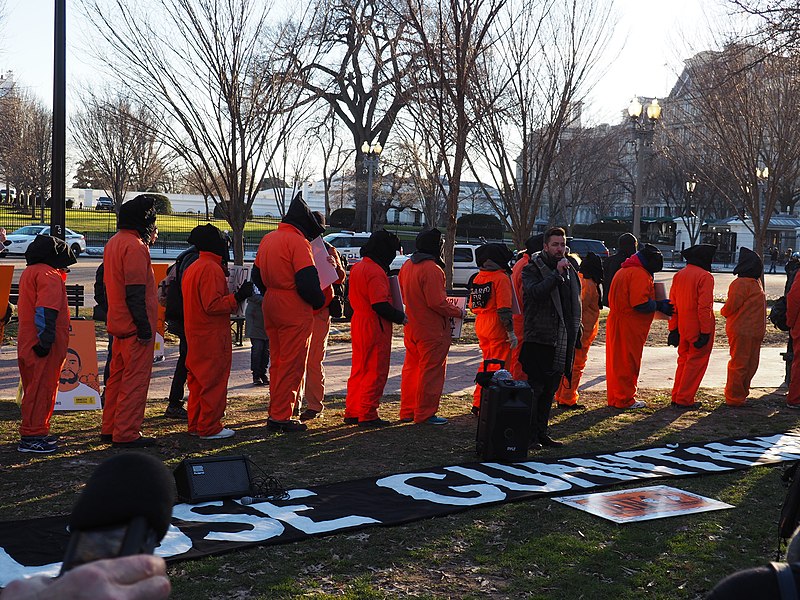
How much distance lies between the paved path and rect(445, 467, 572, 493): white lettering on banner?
405cm

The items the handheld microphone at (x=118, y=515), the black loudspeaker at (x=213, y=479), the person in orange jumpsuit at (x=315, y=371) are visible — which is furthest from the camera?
the person in orange jumpsuit at (x=315, y=371)

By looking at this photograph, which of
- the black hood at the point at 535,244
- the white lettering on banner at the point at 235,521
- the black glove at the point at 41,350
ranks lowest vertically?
the white lettering on banner at the point at 235,521

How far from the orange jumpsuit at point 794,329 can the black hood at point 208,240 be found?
698 cm

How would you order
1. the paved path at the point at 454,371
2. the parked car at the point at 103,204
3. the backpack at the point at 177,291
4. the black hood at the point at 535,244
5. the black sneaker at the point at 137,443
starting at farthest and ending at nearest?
1. the parked car at the point at 103,204
2. the paved path at the point at 454,371
3. the black hood at the point at 535,244
4. the backpack at the point at 177,291
5. the black sneaker at the point at 137,443

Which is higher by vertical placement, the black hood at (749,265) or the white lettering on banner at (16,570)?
the black hood at (749,265)

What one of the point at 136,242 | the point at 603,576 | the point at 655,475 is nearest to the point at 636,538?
the point at 603,576

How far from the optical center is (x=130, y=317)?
7488 millimetres

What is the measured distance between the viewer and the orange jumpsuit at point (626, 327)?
33.8 feet

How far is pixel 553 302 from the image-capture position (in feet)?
26.5

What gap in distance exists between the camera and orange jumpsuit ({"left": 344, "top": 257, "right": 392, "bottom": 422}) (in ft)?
29.3

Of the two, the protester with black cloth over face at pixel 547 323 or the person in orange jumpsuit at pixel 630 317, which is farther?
the person in orange jumpsuit at pixel 630 317

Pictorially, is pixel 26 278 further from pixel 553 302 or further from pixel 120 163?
pixel 120 163

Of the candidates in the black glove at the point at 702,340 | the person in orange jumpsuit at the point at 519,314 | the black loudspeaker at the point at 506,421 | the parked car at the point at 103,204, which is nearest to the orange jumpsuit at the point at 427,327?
the person in orange jumpsuit at the point at 519,314

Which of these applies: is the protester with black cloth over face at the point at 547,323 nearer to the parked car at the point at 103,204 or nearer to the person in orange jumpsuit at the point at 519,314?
the person in orange jumpsuit at the point at 519,314
